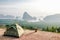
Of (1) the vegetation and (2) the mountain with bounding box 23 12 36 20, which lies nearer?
(1) the vegetation

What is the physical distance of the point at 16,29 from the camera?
239 inches

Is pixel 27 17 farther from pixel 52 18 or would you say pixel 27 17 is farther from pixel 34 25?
pixel 52 18

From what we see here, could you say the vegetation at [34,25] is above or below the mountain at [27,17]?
below

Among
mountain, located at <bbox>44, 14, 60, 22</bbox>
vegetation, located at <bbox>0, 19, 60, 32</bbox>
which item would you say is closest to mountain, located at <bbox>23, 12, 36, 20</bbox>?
vegetation, located at <bbox>0, 19, 60, 32</bbox>

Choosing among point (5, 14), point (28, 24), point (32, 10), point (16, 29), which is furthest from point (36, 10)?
point (16, 29)

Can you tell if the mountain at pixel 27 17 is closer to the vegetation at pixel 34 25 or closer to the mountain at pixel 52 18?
the vegetation at pixel 34 25

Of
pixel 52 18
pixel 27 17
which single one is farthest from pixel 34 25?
pixel 52 18

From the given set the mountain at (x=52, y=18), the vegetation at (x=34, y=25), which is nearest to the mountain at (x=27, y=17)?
the vegetation at (x=34, y=25)

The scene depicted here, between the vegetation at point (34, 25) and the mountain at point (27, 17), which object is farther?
the mountain at point (27, 17)

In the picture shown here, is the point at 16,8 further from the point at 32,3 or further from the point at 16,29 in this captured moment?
the point at 16,29

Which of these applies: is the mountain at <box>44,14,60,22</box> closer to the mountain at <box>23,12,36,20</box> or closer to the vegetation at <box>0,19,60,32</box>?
the vegetation at <box>0,19,60,32</box>

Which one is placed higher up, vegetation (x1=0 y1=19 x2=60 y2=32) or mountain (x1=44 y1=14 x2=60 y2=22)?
mountain (x1=44 y1=14 x2=60 y2=22)

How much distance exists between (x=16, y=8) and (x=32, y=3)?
112cm

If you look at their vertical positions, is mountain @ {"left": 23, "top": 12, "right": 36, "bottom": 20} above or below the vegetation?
above
